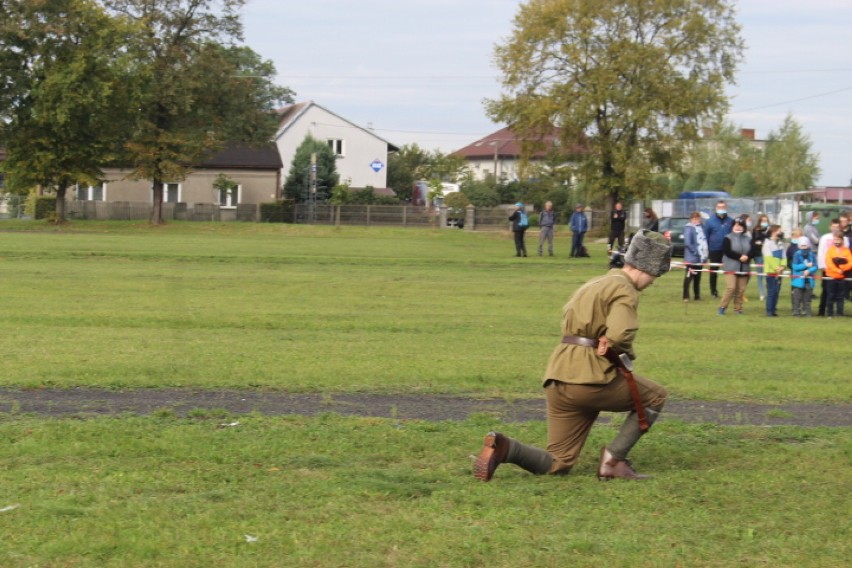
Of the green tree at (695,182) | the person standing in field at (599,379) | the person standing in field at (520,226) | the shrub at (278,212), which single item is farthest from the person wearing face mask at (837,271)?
the green tree at (695,182)

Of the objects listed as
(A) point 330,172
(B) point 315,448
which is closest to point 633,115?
(A) point 330,172

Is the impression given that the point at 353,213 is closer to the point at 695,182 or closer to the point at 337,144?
the point at 337,144

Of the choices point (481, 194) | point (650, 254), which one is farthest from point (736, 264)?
point (481, 194)

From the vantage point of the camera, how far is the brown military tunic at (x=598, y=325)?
24.1 ft

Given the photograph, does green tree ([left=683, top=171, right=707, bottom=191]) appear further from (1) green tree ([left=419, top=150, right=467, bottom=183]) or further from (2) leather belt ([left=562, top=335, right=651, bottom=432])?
(2) leather belt ([left=562, top=335, right=651, bottom=432])

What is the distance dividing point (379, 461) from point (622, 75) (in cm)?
5213

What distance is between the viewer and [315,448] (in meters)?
8.52

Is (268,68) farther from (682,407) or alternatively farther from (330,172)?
(682,407)

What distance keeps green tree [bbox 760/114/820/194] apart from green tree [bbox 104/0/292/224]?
46.4 m

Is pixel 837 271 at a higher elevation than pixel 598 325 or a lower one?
lower

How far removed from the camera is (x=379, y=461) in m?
8.22

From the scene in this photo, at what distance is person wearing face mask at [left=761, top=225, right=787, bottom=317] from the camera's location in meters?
21.7

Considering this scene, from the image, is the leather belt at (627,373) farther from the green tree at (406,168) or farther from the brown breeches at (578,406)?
the green tree at (406,168)

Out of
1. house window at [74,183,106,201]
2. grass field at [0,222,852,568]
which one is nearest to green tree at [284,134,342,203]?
house window at [74,183,106,201]
